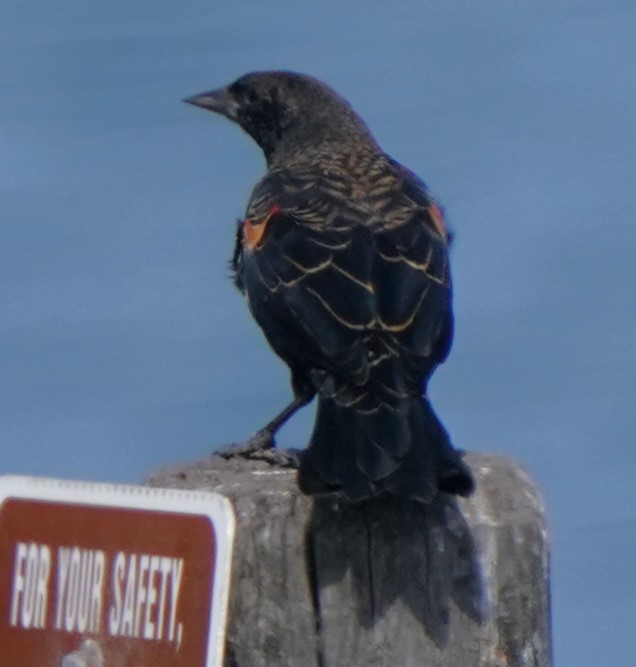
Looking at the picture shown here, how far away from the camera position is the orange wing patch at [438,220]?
4.77 metres

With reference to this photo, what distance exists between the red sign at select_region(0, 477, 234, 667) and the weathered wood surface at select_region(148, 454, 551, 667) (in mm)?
319

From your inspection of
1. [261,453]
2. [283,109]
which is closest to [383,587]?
[261,453]

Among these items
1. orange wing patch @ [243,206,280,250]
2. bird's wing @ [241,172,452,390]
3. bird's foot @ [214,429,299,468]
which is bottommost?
bird's foot @ [214,429,299,468]

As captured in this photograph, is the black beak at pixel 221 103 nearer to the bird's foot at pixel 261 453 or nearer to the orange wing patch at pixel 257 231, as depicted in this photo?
the orange wing patch at pixel 257 231

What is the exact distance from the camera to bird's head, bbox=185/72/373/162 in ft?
20.5

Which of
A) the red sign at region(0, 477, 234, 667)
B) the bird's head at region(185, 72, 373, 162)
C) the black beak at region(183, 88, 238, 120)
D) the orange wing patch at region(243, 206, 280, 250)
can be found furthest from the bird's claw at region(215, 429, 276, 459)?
the black beak at region(183, 88, 238, 120)

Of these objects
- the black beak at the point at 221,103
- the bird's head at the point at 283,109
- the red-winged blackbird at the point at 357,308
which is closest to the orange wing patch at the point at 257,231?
the red-winged blackbird at the point at 357,308

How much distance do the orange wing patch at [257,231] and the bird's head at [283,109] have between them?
1.22 m

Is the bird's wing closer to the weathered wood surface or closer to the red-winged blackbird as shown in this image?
the red-winged blackbird

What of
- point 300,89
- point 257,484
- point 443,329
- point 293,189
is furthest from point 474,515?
point 300,89

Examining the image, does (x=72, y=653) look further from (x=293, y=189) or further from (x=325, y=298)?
(x=293, y=189)

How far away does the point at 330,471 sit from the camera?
325 centimetres

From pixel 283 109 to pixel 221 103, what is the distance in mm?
302

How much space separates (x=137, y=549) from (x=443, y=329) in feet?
5.42
